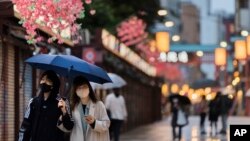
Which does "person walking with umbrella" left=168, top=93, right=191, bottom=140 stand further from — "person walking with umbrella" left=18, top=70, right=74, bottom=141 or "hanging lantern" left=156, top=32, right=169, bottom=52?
"hanging lantern" left=156, top=32, right=169, bottom=52

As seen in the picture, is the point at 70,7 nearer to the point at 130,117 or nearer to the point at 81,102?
the point at 81,102

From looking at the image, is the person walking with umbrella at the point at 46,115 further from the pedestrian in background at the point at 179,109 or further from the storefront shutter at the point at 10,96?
the pedestrian in background at the point at 179,109

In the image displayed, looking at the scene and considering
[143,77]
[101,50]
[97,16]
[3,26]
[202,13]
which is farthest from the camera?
[202,13]

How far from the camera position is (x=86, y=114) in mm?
8633

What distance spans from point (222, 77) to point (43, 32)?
56.3m

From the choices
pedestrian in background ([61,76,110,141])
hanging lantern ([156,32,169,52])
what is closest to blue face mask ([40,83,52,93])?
pedestrian in background ([61,76,110,141])

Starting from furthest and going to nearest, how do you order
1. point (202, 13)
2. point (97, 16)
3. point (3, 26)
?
point (202, 13) → point (97, 16) → point (3, 26)

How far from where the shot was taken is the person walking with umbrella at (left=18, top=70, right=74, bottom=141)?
844 cm

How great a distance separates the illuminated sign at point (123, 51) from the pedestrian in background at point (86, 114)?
1602 centimetres

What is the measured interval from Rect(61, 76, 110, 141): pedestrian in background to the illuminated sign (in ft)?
52.6

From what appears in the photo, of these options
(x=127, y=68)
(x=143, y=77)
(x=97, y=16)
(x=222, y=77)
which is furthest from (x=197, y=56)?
(x=97, y=16)

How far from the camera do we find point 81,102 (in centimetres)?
870

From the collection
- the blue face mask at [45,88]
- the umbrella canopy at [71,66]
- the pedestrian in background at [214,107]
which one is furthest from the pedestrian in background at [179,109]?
the blue face mask at [45,88]

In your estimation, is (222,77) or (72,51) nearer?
(72,51)
